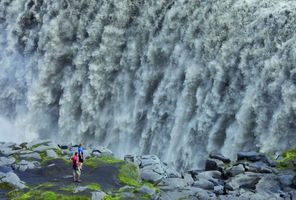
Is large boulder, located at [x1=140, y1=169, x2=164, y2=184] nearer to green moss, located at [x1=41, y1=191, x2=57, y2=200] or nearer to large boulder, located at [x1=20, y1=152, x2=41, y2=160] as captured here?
green moss, located at [x1=41, y1=191, x2=57, y2=200]

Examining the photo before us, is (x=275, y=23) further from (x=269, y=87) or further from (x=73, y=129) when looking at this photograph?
(x=73, y=129)

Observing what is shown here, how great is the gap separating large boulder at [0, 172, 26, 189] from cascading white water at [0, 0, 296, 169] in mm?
12640

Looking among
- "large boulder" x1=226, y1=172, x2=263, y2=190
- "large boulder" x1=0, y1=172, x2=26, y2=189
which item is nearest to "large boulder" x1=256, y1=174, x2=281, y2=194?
"large boulder" x1=226, y1=172, x2=263, y2=190

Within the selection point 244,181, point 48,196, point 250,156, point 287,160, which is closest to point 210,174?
Answer: point 244,181

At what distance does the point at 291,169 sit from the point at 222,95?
8.84 m

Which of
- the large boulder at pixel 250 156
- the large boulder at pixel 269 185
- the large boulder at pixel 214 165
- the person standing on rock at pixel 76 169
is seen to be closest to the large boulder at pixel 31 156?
the person standing on rock at pixel 76 169

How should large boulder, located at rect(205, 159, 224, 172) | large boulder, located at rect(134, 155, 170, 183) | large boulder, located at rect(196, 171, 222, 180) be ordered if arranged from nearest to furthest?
large boulder, located at rect(134, 155, 170, 183), large boulder, located at rect(196, 171, 222, 180), large boulder, located at rect(205, 159, 224, 172)

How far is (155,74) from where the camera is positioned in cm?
4016

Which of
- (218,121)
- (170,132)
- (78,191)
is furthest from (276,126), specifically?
(78,191)

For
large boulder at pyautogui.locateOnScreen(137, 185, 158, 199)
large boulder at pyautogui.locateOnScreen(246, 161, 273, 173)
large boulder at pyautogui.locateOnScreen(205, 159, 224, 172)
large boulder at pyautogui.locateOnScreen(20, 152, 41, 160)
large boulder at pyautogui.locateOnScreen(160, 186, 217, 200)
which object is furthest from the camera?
large boulder at pyautogui.locateOnScreen(20, 152, 41, 160)

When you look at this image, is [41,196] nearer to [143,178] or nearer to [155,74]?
[143,178]

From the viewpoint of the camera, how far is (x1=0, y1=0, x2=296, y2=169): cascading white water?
32.0 meters

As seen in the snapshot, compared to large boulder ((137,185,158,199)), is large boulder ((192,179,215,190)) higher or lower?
higher

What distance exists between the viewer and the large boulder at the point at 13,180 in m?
25.4
